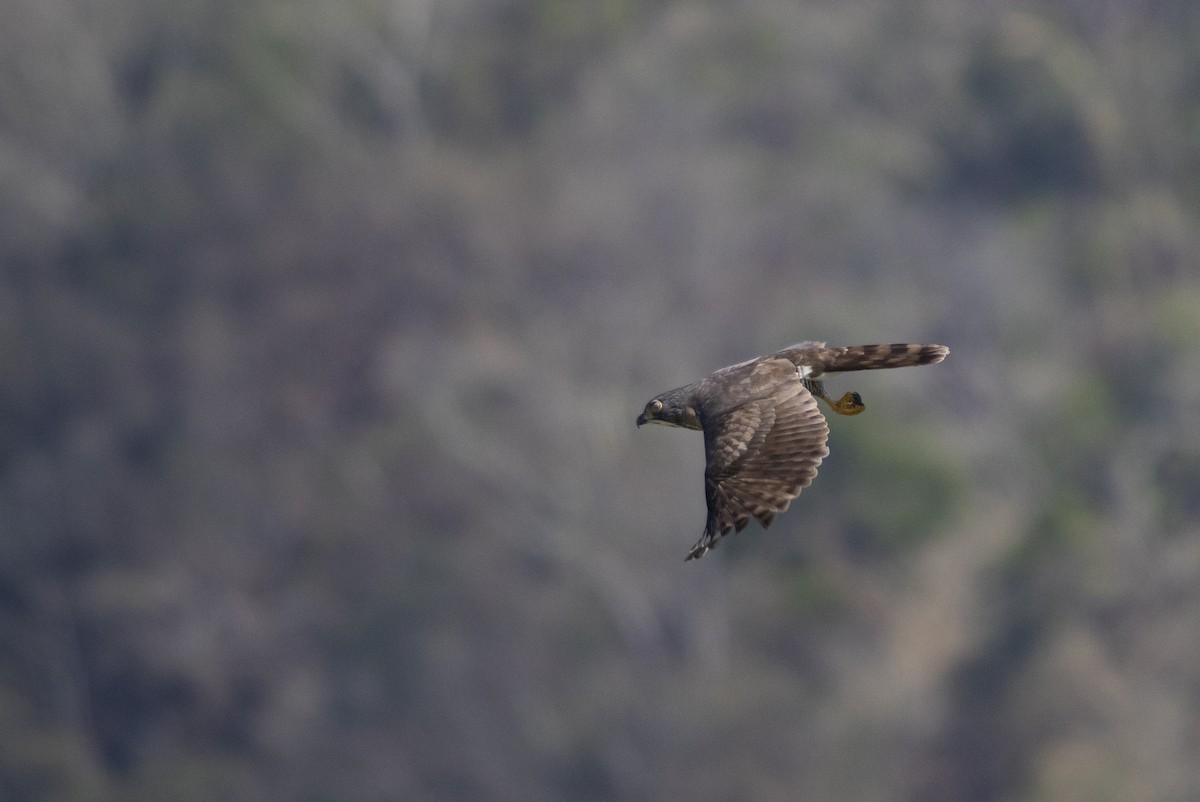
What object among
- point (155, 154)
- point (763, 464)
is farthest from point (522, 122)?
point (763, 464)

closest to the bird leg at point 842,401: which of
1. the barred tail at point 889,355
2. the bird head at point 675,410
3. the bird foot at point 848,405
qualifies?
the bird foot at point 848,405

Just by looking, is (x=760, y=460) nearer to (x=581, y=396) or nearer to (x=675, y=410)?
(x=675, y=410)

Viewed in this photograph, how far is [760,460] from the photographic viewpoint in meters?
11.5

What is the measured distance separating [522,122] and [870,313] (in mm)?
12277

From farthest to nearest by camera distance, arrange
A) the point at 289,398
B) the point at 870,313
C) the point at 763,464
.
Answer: the point at 289,398, the point at 870,313, the point at 763,464

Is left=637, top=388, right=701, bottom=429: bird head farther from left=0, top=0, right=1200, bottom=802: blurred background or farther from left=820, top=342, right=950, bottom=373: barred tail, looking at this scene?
left=0, top=0, right=1200, bottom=802: blurred background

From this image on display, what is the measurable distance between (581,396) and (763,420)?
3454 centimetres

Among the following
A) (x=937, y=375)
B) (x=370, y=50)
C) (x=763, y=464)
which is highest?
(x=370, y=50)

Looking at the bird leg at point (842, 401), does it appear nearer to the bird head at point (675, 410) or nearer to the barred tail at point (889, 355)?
the barred tail at point (889, 355)

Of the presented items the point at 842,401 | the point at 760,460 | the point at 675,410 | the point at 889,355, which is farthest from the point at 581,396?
the point at 760,460

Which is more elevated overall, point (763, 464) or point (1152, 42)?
point (1152, 42)

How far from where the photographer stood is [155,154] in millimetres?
54125

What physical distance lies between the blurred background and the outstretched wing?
87.7 feet

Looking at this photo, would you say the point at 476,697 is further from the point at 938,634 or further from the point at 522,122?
the point at 522,122
